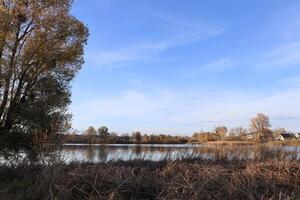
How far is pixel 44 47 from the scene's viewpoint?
→ 29.3 meters

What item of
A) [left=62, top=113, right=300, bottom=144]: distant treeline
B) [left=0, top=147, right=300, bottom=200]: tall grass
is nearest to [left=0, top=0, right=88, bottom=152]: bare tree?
[left=62, top=113, right=300, bottom=144]: distant treeline

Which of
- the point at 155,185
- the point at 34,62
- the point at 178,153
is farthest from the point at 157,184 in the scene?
the point at 34,62

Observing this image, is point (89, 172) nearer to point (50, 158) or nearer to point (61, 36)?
point (50, 158)

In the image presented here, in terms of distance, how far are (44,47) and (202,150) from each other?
14.8 metres

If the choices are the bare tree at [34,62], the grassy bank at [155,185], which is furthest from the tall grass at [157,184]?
the bare tree at [34,62]

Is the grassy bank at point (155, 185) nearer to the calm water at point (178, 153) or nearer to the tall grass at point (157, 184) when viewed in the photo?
the tall grass at point (157, 184)

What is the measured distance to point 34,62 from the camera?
1144 inches

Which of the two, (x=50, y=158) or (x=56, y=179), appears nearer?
Answer: (x=56, y=179)

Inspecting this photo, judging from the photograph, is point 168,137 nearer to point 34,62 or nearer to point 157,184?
point 34,62

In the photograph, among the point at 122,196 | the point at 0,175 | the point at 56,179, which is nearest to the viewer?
the point at 122,196

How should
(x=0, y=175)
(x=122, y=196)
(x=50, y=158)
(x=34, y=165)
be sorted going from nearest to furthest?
(x=122, y=196), (x=50, y=158), (x=0, y=175), (x=34, y=165)

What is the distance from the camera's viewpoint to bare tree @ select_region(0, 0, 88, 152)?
2802 centimetres

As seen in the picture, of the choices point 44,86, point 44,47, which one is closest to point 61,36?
point 44,47

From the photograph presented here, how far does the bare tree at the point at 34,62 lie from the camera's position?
2802 centimetres
